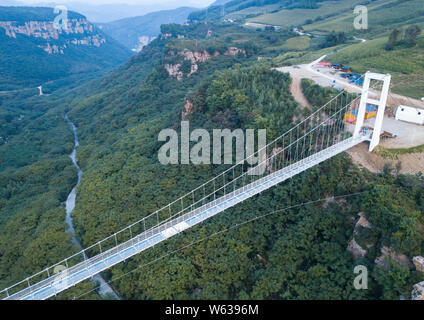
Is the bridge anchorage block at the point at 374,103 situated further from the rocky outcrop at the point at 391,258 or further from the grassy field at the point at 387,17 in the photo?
the grassy field at the point at 387,17

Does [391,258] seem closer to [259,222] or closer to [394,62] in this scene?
[259,222]

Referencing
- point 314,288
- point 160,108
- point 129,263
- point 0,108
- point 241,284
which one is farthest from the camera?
point 0,108

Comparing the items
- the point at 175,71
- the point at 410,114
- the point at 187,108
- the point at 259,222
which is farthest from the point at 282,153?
the point at 175,71

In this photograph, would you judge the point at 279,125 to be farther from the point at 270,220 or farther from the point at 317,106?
the point at 270,220

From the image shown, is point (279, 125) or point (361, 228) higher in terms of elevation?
point (279, 125)

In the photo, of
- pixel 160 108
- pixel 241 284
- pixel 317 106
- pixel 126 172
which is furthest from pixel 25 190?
pixel 317 106

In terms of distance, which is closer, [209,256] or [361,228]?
[361,228]

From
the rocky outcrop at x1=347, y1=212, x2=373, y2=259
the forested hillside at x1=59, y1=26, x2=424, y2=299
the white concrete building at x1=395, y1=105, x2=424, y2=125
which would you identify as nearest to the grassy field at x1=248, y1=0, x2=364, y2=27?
the forested hillside at x1=59, y1=26, x2=424, y2=299
